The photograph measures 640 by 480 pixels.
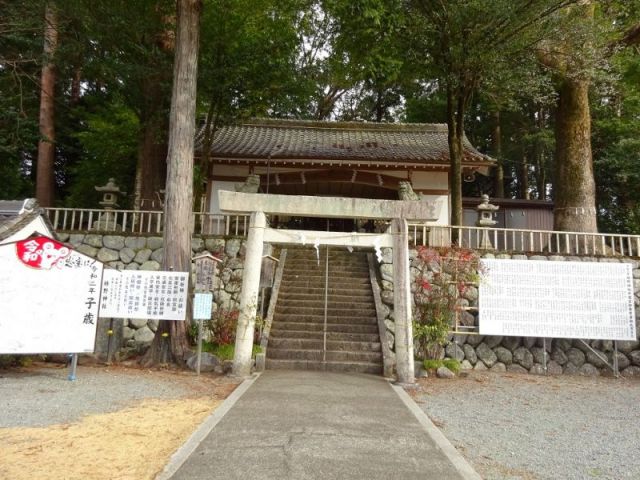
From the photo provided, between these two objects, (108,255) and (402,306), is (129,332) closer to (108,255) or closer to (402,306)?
(108,255)

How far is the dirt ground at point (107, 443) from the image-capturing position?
129 inches

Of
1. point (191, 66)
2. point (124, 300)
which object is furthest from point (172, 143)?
point (124, 300)

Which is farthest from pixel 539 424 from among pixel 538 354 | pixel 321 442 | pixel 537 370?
pixel 538 354

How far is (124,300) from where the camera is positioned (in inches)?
303

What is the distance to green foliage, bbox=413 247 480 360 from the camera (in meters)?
8.63

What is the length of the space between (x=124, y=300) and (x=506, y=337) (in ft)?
25.6

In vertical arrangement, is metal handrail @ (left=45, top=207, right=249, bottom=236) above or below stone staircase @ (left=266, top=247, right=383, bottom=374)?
above

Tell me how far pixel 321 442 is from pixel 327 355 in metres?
4.30

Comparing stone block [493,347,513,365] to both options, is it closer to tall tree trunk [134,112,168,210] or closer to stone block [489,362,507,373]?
stone block [489,362,507,373]

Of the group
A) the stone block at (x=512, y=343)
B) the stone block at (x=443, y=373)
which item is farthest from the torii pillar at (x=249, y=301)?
the stone block at (x=512, y=343)

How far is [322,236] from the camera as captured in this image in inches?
290

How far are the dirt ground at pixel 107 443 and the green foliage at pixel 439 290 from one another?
4694 mm

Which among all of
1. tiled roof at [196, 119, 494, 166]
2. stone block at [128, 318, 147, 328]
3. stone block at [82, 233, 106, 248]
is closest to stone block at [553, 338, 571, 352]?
tiled roof at [196, 119, 494, 166]

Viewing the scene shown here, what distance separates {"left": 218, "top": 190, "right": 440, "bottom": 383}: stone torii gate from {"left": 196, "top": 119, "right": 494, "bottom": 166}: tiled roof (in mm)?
6260
